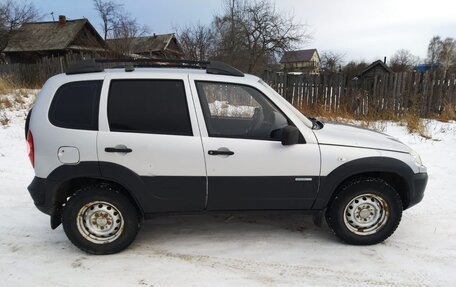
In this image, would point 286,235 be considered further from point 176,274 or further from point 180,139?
point 180,139

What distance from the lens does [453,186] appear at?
539 cm

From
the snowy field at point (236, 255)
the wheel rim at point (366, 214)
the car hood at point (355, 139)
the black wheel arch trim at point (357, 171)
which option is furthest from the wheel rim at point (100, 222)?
the wheel rim at point (366, 214)

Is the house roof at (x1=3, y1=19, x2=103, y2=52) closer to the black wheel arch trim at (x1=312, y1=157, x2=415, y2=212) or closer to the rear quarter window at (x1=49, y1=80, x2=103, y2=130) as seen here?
the rear quarter window at (x1=49, y1=80, x2=103, y2=130)

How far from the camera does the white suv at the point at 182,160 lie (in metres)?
3.36

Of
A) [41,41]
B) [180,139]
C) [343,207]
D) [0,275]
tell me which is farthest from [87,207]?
[41,41]

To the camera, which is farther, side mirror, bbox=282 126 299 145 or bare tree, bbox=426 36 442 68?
bare tree, bbox=426 36 442 68

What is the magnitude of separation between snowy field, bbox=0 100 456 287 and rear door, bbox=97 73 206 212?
1.84 feet

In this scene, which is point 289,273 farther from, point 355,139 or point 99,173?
point 99,173

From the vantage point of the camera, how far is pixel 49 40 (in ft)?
124

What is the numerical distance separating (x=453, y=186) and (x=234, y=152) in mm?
3950

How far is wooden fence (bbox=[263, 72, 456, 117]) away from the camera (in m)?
11.6

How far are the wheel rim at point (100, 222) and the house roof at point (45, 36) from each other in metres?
36.9

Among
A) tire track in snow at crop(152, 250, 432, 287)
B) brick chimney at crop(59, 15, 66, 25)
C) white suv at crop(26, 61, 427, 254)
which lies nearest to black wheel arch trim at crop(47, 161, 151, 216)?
white suv at crop(26, 61, 427, 254)

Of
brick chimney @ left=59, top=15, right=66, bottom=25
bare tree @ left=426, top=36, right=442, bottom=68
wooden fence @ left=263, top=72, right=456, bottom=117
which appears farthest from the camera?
bare tree @ left=426, top=36, right=442, bottom=68
